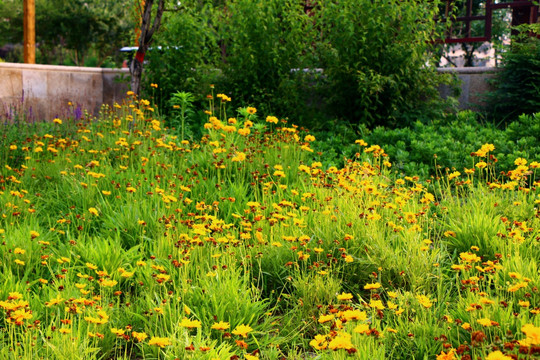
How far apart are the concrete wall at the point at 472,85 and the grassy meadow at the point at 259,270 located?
11.1 feet

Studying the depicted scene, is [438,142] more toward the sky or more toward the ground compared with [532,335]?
more toward the sky

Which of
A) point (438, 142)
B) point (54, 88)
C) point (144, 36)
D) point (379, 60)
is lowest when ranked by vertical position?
point (438, 142)

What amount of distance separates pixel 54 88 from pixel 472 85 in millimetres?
6925

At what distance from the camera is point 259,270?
377cm

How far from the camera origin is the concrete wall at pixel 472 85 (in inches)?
→ 335

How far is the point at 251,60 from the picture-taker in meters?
8.09

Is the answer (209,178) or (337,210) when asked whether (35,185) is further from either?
(337,210)

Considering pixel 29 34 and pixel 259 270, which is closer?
pixel 259 270

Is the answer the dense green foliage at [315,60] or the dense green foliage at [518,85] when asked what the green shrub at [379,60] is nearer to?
Answer: the dense green foliage at [315,60]

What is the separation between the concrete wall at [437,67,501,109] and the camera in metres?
8.50

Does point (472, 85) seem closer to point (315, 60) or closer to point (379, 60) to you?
point (379, 60)

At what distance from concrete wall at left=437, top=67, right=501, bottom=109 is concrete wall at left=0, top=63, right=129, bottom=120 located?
5.24m

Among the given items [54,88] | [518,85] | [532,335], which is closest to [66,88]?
[54,88]

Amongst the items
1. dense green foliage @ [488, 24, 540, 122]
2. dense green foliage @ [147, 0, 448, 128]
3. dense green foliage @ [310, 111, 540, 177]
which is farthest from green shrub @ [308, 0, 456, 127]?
dense green foliage @ [488, 24, 540, 122]
